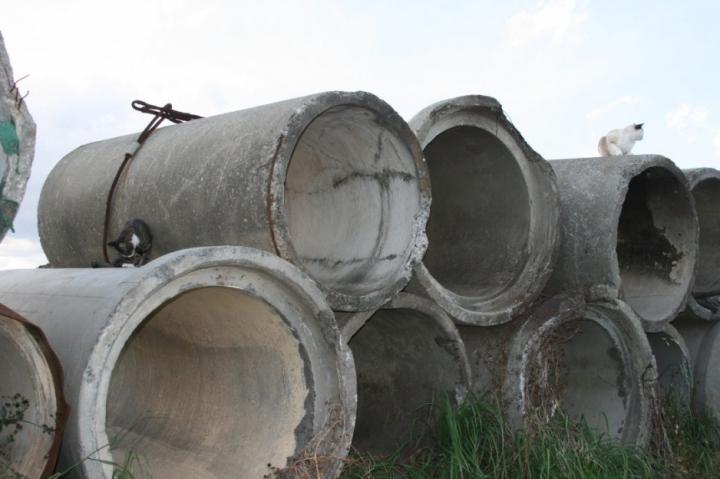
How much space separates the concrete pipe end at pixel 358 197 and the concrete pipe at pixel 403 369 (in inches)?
6.4

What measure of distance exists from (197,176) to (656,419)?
104 inches

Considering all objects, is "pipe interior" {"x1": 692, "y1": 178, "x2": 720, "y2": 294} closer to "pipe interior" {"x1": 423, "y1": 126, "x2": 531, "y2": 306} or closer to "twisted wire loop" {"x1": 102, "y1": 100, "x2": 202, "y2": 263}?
"pipe interior" {"x1": 423, "y1": 126, "x2": 531, "y2": 306}

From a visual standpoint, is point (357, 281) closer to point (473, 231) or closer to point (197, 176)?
point (197, 176)

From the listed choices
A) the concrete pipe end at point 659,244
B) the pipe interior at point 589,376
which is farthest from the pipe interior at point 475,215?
the concrete pipe end at point 659,244

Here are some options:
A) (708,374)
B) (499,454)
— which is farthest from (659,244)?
(499,454)

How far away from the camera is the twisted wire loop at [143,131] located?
375 cm

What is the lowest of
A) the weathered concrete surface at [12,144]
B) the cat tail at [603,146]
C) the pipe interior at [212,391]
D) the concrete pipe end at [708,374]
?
the concrete pipe end at [708,374]

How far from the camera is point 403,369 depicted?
3.99 metres

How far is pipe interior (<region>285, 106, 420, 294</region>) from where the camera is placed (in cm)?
337

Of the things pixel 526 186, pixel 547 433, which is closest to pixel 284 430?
pixel 547 433

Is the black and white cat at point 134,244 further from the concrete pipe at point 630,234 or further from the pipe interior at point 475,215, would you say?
the concrete pipe at point 630,234

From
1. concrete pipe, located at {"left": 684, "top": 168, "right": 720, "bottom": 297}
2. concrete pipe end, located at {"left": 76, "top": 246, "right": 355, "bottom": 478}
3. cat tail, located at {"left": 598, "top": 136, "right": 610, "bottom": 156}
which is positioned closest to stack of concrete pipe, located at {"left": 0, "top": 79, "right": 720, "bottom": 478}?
concrete pipe end, located at {"left": 76, "top": 246, "right": 355, "bottom": 478}

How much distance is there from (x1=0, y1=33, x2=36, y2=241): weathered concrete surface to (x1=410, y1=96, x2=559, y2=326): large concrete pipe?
173 centimetres

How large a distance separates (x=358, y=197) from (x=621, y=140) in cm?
298
